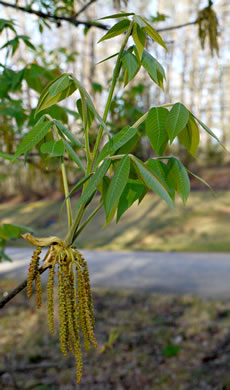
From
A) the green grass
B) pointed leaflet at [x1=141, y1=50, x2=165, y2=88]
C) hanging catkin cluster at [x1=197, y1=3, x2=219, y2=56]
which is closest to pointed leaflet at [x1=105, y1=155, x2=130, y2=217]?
pointed leaflet at [x1=141, y1=50, x2=165, y2=88]

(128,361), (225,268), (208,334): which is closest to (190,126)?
(128,361)

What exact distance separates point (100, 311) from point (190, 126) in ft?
16.3

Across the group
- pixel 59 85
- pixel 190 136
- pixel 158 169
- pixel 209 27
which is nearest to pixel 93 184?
pixel 158 169

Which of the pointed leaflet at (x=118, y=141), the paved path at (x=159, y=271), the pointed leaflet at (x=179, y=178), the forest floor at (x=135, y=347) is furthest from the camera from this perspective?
the paved path at (x=159, y=271)

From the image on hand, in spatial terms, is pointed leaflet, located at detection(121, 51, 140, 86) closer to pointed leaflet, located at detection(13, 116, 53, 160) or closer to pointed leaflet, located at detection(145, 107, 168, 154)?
pointed leaflet, located at detection(145, 107, 168, 154)

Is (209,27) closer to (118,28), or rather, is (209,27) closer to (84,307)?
(118,28)

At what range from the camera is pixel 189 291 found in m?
6.32

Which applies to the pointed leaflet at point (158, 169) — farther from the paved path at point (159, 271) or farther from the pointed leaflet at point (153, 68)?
the paved path at point (159, 271)

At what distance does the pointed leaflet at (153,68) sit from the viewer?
1.04 m

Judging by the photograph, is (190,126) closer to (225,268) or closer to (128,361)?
(128,361)

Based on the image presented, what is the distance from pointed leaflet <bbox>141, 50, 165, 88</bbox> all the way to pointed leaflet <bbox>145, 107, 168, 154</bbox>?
0.29ft

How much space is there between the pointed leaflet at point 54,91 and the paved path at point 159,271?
5.48 metres

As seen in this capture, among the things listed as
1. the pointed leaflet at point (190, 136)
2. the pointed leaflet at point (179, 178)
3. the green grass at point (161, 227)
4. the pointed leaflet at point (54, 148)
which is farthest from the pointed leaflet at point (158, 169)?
the green grass at point (161, 227)

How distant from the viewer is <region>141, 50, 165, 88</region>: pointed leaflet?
3.41 feet
